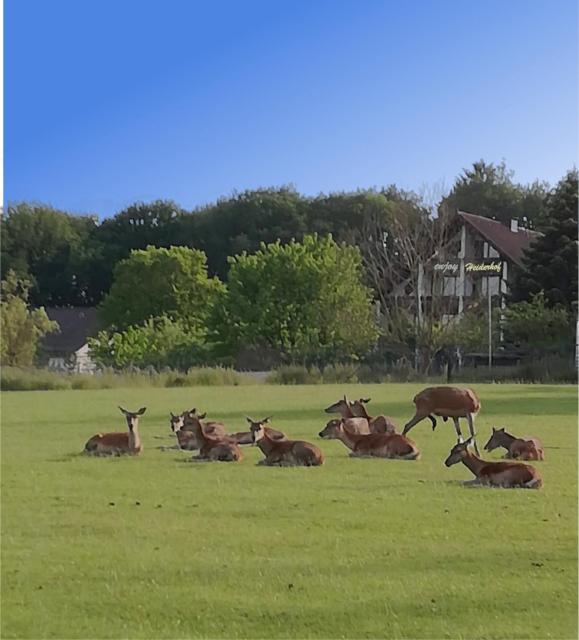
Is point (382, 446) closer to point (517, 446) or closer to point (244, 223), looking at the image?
point (517, 446)

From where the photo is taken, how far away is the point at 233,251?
168ft

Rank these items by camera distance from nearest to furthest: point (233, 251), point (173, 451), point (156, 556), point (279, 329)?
point (156, 556) → point (173, 451) → point (279, 329) → point (233, 251)

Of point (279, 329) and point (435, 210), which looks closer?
point (279, 329)

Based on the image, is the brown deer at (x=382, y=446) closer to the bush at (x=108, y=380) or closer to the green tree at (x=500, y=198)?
the bush at (x=108, y=380)

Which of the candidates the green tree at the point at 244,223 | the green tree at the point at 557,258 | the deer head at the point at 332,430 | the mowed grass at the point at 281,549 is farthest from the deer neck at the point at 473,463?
the green tree at the point at 244,223

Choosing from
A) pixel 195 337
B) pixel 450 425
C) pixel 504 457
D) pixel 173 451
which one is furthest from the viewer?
pixel 195 337

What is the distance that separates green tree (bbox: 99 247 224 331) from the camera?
45.6 m

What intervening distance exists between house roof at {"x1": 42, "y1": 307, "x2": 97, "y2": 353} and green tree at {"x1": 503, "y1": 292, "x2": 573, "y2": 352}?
2274cm

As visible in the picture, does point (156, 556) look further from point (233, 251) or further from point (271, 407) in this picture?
point (233, 251)

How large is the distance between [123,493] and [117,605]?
10.00 feet

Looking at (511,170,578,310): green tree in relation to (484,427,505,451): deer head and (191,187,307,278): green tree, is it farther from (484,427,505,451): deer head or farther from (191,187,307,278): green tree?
(484,427,505,451): deer head

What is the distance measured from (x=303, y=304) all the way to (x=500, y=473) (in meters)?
28.6

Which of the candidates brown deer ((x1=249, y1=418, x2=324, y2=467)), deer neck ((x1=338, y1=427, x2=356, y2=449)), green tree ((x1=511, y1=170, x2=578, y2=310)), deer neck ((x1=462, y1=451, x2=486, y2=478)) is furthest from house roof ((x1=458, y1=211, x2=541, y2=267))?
deer neck ((x1=462, y1=451, x2=486, y2=478))

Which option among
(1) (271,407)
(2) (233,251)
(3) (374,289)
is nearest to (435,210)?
(3) (374,289)
